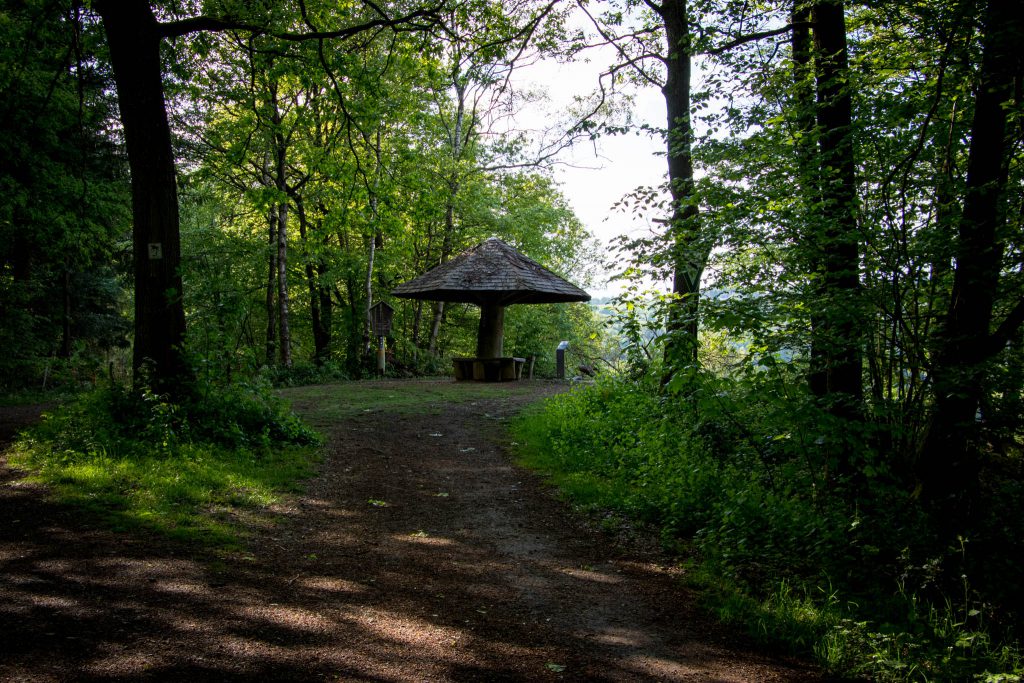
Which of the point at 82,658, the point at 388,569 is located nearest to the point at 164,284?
the point at 388,569

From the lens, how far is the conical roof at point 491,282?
652 inches

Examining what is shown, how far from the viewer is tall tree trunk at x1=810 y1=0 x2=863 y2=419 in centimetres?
460

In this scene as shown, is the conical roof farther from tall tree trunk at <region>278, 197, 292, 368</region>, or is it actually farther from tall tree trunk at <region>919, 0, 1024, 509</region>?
tall tree trunk at <region>919, 0, 1024, 509</region>

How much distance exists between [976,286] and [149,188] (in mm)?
8164

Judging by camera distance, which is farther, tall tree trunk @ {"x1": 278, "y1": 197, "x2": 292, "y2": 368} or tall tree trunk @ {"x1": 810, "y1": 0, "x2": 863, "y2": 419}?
tall tree trunk @ {"x1": 278, "y1": 197, "x2": 292, "y2": 368}

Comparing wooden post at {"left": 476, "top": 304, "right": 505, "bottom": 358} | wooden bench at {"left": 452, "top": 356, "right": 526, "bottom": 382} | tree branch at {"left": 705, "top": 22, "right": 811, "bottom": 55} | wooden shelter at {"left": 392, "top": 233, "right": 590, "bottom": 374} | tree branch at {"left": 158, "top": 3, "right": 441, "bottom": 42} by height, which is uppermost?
tree branch at {"left": 158, "top": 3, "right": 441, "bottom": 42}

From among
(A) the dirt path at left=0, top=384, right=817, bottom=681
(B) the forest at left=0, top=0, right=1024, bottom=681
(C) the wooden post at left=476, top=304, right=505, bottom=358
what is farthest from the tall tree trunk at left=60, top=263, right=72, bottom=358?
(A) the dirt path at left=0, top=384, right=817, bottom=681

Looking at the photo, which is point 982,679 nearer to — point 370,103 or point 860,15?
point 860,15

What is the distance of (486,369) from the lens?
1728cm

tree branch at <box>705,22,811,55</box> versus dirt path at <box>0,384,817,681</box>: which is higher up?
tree branch at <box>705,22,811,55</box>

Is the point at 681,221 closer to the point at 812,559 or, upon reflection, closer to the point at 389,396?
the point at 812,559

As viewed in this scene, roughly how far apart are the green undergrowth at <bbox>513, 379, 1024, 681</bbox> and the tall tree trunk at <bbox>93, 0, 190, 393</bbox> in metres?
4.80

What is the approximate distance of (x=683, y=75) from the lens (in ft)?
32.1

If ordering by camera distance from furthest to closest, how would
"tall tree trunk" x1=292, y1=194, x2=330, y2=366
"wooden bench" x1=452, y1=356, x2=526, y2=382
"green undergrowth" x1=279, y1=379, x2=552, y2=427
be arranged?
"tall tree trunk" x1=292, y1=194, x2=330, y2=366, "wooden bench" x1=452, y1=356, x2=526, y2=382, "green undergrowth" x1=279, y1=379, x2=552, y2=427
